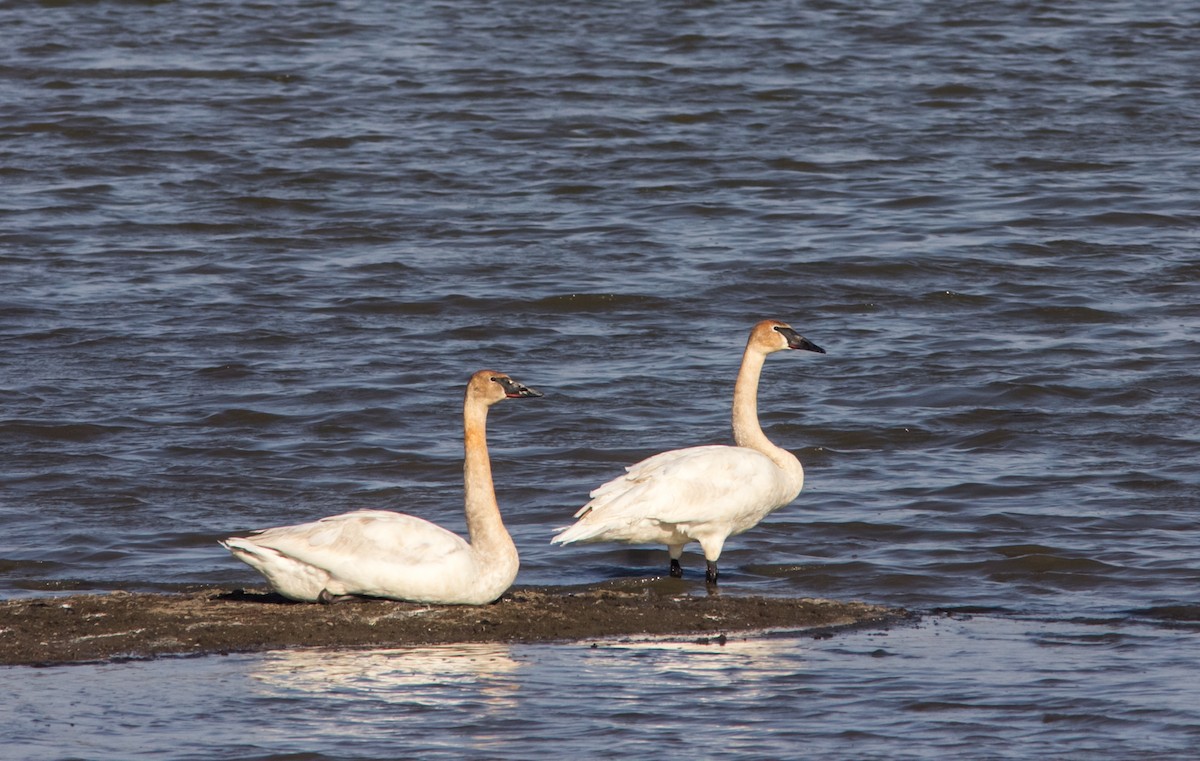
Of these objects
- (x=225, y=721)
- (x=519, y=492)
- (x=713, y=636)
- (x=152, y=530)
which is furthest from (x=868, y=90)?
(x=225, y=721)

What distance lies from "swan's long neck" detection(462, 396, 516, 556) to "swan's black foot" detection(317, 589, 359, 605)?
566mm

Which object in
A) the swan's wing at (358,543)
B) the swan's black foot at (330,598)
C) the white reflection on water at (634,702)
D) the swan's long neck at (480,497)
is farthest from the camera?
the swan's long neck at (480,497)


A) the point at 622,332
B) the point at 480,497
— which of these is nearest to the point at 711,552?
the point at 480,497

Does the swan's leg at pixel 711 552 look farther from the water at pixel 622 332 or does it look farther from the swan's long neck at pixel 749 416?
the swan's long neck at pixel 749 416

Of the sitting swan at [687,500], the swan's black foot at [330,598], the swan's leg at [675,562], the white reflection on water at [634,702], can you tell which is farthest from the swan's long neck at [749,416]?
the swan's black foot at [330,598]

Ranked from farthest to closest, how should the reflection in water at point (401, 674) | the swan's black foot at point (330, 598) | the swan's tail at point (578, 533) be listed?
the swan's tail at point (578, 533), the swan's black foot at point (330, 598), the reflection in water at point (401, 674)

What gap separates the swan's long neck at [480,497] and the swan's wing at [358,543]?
0.61 ft

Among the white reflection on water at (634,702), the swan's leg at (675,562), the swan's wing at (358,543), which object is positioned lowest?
the swan's leg at (675,562)

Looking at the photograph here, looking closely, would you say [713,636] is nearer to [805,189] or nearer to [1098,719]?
[1098,719]

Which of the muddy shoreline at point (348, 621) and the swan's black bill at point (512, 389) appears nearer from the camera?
the muddy shoreline at point (348, 621)

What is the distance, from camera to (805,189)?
1909 centimetres

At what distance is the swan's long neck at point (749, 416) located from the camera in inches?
380

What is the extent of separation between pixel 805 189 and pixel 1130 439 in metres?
7.57

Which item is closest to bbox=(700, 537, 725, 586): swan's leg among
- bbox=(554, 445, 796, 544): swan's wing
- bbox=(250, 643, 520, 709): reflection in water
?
bbox=(554, 445, 796, 544): swan's wing
